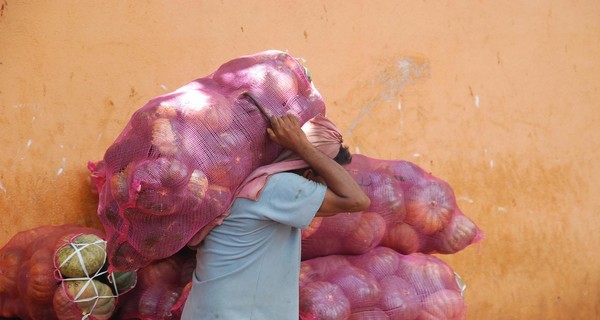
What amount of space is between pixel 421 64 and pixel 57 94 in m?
2.53

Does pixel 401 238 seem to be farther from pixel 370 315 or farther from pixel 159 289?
pixel 159 289

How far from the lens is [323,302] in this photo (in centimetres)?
350

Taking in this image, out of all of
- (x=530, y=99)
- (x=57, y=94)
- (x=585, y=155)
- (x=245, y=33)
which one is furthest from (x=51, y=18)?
(x=585, y=155)

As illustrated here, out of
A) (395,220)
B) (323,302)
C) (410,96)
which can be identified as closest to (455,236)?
(395,220)

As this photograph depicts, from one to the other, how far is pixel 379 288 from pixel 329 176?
1.04 metres

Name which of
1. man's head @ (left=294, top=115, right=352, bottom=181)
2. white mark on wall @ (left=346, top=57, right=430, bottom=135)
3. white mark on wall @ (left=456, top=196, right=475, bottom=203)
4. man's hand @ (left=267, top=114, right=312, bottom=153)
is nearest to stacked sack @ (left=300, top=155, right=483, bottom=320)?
man's head @ (left=294, top=115, right=352, bottom=181)

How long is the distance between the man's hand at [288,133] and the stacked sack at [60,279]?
1.07 metres

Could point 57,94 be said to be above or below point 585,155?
above

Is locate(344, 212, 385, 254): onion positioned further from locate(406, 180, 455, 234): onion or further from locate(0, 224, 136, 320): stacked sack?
locate(0, 224, 136, 320): stacked sack

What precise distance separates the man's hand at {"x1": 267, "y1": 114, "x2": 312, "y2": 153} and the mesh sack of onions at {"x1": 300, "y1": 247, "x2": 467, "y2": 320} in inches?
34.9

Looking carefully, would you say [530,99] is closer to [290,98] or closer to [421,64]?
[421,64]

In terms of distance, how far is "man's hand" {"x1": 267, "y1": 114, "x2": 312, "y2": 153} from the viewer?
294 centimetres

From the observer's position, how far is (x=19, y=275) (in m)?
3.71

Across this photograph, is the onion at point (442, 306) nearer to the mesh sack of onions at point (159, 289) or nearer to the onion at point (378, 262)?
the onion at point (378, 262)
